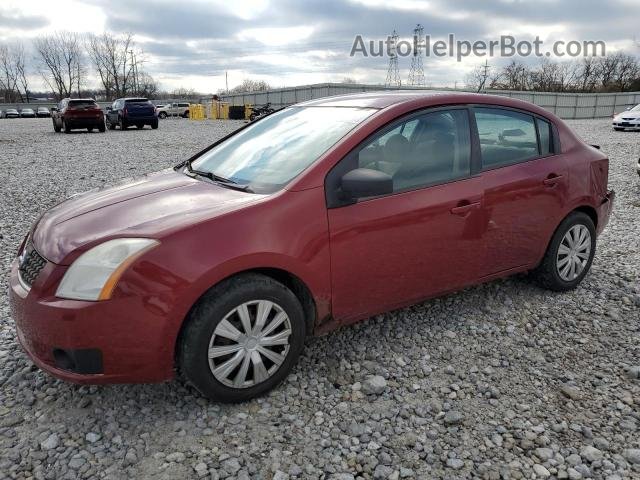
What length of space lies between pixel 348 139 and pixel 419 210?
2.00 feet

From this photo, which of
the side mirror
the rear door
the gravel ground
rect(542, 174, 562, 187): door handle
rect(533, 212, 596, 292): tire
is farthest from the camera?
rect(533, 212, 596, 292): tire

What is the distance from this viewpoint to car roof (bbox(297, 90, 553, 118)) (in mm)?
3266

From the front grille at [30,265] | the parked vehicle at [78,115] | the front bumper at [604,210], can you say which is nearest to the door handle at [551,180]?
the front bumper at [604,210]

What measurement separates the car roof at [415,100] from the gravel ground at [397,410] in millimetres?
1500

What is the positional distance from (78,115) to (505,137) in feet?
71.2

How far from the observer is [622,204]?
25.1ft

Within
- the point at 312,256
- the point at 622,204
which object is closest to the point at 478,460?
the point at 312,256

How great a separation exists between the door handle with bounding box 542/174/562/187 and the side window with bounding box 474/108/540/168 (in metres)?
0.20

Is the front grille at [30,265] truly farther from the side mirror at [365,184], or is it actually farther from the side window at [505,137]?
the side window at [505,137]

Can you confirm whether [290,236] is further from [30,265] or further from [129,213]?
[30,265]

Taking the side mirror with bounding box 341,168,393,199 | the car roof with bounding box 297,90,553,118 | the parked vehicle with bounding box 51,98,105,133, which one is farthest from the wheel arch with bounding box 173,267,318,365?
the parked vehicle with bounding box 51,98,105,133

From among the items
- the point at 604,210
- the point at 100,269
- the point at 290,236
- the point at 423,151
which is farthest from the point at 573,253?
the point at 100,269

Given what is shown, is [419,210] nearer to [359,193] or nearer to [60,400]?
[359,193]

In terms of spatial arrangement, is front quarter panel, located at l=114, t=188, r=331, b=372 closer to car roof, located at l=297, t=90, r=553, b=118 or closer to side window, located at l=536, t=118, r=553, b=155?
car roof, located at l=297, t=90, r=553, b=118
